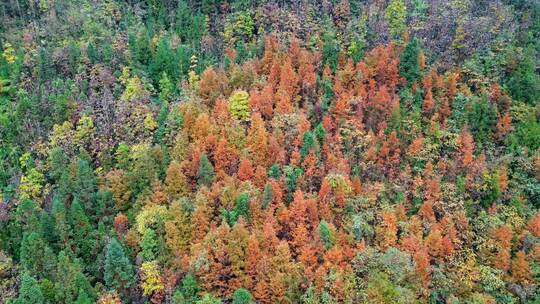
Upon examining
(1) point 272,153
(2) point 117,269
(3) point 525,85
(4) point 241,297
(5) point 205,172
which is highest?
(3) point 525,85

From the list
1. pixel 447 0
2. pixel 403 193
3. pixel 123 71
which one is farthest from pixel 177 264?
pixel 447 0

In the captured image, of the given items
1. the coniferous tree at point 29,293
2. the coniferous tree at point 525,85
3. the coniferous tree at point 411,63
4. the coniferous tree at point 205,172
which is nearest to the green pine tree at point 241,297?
the coniferous tree at point 205,172

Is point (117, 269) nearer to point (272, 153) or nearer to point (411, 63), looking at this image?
point (272, 153)

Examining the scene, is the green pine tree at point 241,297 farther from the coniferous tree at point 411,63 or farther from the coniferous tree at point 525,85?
the coniferous tree at point 525,85

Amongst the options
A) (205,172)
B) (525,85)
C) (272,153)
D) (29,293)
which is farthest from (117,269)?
(525,85)

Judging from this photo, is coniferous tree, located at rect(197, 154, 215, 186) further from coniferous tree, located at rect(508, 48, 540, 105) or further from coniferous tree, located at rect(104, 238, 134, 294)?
coniferous tree, located at rect(508, 48, 540, 105)

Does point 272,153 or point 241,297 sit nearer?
point 241,297

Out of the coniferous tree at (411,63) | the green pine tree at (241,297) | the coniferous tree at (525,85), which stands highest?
the coniferous tree at (411,63)

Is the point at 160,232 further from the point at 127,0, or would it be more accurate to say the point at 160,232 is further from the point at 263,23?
the point at 127,0
